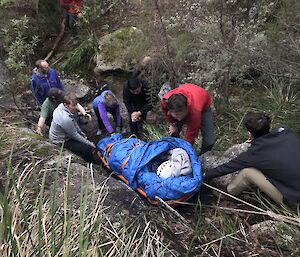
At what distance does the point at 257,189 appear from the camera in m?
3.87

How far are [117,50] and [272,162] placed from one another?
5.24 metres

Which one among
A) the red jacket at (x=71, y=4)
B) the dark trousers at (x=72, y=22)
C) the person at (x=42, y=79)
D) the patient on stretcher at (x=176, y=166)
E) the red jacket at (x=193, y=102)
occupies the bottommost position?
the patient on stretcher at (x=176, y=166)

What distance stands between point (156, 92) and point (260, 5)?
1788 millimetres

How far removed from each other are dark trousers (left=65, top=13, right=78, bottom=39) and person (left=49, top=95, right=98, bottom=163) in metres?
4.19

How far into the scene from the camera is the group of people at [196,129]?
348 cm

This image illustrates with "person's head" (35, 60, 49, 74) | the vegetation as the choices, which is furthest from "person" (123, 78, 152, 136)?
"person's head" (35, 60, 49, 74)

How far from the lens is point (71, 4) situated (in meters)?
8.23

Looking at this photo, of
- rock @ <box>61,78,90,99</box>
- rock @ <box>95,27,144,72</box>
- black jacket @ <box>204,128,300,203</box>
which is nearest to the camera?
black jacket @ <box>204,128,300,203</box>

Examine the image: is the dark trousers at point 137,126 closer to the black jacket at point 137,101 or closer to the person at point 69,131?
the black jacket at point 137,101

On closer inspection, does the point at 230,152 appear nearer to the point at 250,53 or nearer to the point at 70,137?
the point at 250,53

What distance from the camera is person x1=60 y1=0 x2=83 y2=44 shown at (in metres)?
8.22

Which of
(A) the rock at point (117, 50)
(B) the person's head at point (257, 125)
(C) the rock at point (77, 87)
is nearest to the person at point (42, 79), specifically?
(C) the rock at point (77, 87)

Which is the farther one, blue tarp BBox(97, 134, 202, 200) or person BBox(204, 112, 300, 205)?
blue tarp BBox(97, 134, 202, 200)

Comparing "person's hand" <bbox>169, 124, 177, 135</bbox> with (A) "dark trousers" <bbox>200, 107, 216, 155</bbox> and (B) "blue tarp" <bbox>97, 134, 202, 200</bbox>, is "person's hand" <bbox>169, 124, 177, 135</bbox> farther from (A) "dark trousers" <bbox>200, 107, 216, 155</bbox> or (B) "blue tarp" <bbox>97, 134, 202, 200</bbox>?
(A) "dark trousers" <bbox>200, 107, 216, 155</bbox>
